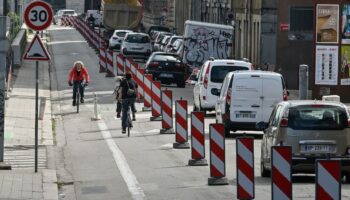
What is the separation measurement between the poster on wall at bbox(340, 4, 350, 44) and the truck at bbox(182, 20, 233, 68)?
1614 cm

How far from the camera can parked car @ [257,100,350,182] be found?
21.4m

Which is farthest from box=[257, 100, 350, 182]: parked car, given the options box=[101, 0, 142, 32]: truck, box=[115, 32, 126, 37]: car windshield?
box=[101, 0, 142, 32]: truck

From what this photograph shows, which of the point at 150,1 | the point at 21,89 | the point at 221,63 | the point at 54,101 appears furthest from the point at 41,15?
the point at 150,1

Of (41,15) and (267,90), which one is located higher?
(41,15)

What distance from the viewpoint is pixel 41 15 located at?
2347 cm

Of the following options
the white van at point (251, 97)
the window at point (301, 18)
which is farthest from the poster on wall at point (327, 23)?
the white van at point (251, 97)

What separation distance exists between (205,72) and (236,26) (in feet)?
106

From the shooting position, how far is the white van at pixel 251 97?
31.0 metres

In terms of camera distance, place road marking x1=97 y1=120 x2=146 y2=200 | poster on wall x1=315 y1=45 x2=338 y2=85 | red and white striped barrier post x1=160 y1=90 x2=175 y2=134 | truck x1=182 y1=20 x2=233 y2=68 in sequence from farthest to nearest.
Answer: truck x1=182 y1=20 x2=233 y2=68 → poster on wall x1=315 y1=45 x2=338 y2=85 → red and white striped barrier post x1=160 y1=90 x2=175 y2=134 → road marking x1=97 y1=120 x2=146 y2=200

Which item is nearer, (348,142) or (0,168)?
(348,142)

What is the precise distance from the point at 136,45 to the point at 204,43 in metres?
11.7

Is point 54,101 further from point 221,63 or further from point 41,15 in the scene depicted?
point 41,15

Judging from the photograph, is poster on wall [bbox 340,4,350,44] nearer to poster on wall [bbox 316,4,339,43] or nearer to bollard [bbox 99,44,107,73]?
poster on wall [bbox 316,4,339,43]

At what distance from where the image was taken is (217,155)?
20922 mm
